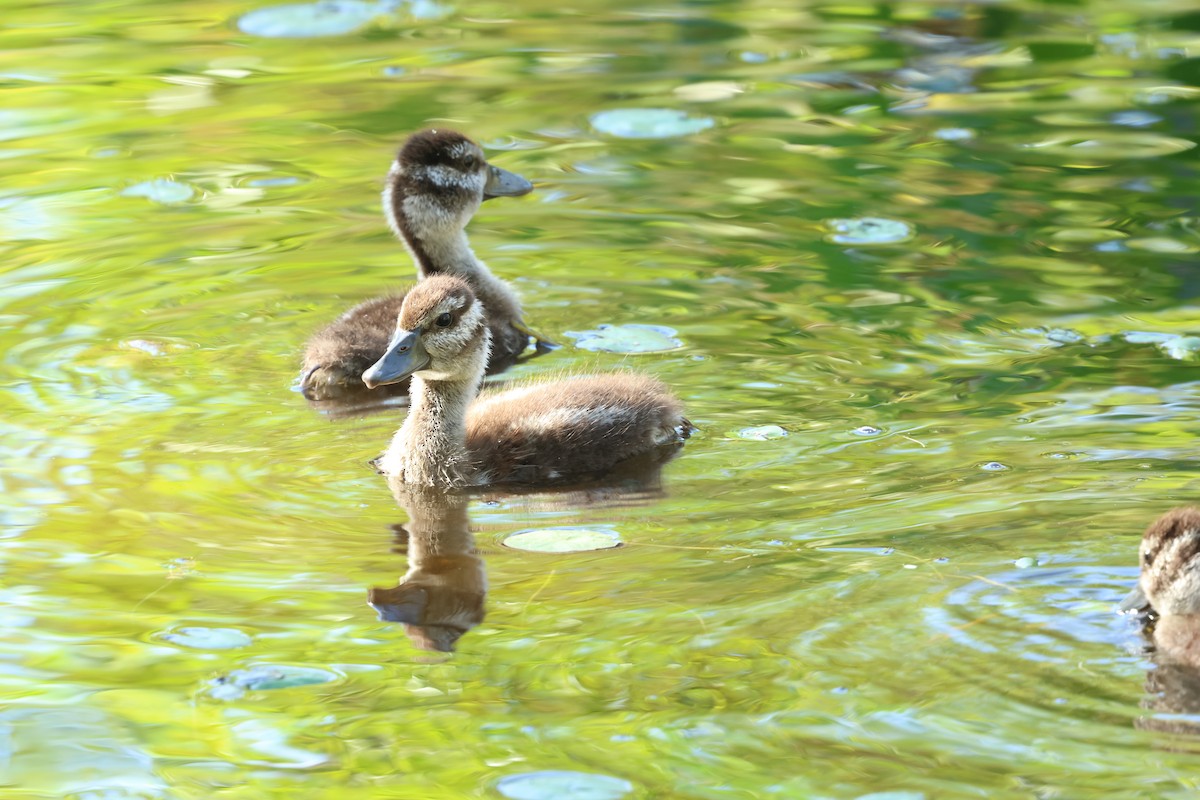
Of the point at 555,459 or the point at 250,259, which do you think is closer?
the point at 555,459

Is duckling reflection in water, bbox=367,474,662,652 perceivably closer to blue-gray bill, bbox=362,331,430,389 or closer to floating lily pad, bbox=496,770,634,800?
blue-gray bill, bbox=362,331,430,389

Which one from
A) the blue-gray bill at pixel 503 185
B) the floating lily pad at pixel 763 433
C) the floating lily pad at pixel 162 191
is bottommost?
the floating lily pad at pixel 763 433

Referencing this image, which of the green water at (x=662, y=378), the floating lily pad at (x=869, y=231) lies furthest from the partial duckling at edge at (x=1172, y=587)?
the floating lily pad at (x=869, y=231)

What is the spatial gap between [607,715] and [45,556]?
2158 mm

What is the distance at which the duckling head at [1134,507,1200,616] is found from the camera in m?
4.92

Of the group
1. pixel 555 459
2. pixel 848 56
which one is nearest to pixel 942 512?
pixel 555 459

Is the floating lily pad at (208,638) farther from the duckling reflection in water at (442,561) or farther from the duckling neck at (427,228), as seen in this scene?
the duckling neck at (427,228)

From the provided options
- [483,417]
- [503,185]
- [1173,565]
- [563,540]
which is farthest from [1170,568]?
[503,185]

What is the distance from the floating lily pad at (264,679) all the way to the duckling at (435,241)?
→ 2.60 metres

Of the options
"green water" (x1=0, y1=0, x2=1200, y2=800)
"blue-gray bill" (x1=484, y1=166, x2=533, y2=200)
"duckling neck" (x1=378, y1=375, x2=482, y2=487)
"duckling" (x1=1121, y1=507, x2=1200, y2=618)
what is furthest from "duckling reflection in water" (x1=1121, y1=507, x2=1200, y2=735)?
"blue-gray bill" (x1=484, y1=166, x2=533, y2=200)

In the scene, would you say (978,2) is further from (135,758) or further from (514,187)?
(135,758)

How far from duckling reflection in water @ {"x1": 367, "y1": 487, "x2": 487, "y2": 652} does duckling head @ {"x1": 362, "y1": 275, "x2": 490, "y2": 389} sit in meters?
0.54

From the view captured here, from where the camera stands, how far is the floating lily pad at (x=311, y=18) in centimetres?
1287

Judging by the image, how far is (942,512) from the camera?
6.02 m
